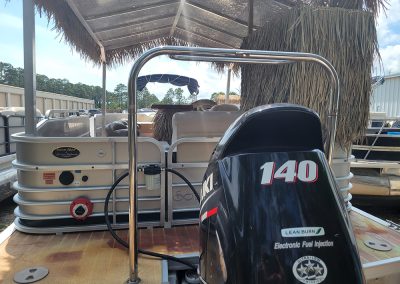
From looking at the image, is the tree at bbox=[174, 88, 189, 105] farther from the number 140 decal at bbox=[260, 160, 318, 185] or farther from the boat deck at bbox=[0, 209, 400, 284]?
the number 140 decal at bbox=[260, 160, 318, 185]

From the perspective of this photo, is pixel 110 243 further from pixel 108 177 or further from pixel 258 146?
pixel 258 146

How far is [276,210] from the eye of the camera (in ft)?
3.56

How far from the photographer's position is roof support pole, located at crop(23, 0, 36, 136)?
210cm

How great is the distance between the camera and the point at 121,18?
11.1 feet

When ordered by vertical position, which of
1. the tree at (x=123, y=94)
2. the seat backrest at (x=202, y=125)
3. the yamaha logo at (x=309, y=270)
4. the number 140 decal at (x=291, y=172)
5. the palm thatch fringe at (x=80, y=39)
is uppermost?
the palm thatch fringe at (x=80, y=39)

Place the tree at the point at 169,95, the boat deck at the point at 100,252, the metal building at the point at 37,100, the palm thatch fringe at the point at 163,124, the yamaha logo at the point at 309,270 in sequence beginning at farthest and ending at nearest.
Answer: the metal building at the point at 37,100
the tree at the point at 169,95
the palm thatch fringe at the point at 163,124
the boat deck at the point at 100,252
the yamaha logo at the point at 309,270

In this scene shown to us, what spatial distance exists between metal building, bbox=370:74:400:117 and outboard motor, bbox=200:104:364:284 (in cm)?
1334

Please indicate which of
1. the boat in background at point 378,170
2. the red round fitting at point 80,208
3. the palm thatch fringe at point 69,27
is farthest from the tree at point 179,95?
the red round fitting at point 80,208

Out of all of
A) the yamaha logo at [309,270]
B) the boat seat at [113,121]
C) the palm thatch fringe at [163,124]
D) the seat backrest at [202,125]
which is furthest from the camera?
the palm thatch fringe at [163,124]

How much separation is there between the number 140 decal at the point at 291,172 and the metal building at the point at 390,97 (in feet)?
43.9

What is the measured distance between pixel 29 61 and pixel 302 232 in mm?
2027

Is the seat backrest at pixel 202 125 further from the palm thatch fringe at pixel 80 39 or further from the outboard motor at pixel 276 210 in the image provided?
the palm thatch fringe at pixel 80 39

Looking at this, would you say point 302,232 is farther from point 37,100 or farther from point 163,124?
point 37,100

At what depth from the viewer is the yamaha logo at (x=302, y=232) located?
1065 millimetres
